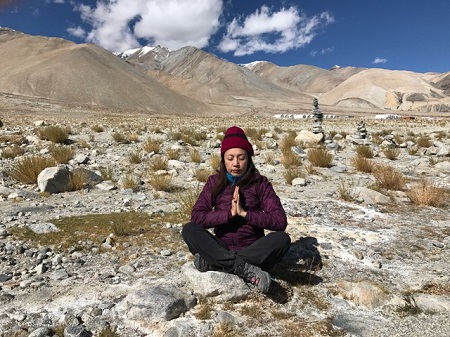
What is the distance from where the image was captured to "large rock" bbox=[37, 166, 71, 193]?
7.26 metres

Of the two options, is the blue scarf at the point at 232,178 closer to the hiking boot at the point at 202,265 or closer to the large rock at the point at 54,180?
the hiking boot at the point at 202,265

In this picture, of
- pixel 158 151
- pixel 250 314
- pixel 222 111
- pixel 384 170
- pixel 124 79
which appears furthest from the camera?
pixel 222 111

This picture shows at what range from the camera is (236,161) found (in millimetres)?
3932

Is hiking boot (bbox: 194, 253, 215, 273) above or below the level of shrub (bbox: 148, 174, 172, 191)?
below

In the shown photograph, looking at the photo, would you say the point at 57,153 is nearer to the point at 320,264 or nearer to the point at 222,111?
the point at 320,264

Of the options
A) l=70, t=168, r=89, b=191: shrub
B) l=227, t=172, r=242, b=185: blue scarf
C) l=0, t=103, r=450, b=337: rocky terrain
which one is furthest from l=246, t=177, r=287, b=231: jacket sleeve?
l=70, t=168, r=89, b=191: shrub

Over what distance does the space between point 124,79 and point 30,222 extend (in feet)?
319

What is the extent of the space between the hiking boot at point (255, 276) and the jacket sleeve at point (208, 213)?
0.49 metres

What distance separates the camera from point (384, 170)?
28.6ft

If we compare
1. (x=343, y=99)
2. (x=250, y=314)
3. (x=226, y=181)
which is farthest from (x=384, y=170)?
(x=343, y=99)

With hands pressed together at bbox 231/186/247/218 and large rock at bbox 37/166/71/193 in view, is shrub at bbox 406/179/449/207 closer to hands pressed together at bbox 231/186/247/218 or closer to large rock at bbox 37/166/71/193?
hands pressed together at bbox 231/186/247/218

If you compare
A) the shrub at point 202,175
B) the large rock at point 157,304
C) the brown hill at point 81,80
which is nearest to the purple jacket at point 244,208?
the large rock at point 157,304

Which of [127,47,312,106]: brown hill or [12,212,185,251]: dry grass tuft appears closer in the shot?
[12,212,185,251]: dry grass tuft

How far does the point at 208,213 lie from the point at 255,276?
812 millimetres
